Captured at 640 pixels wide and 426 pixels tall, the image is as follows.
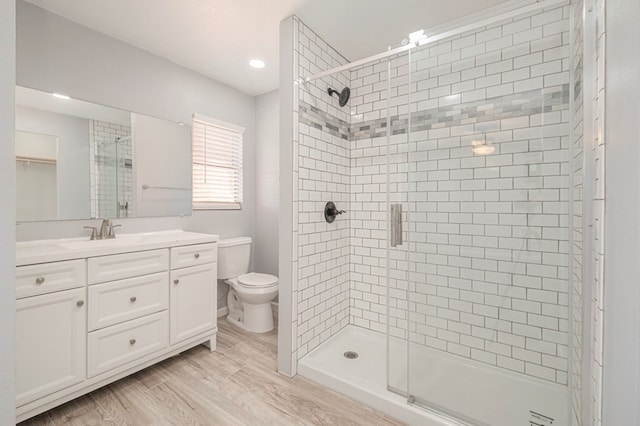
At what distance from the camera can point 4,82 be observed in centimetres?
76

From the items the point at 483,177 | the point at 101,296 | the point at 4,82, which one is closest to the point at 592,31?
the point at 483,177

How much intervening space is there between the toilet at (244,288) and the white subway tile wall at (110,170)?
0.90 meters

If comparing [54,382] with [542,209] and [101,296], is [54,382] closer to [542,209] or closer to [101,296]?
[101,296]

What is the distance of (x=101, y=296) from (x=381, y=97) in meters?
2.55

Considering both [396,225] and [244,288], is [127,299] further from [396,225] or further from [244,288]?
[396,225]

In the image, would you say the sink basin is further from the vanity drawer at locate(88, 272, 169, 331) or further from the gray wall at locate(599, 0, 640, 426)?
the gray wall at locate(599, 0, 640, 426)

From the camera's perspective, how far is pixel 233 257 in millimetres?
2797

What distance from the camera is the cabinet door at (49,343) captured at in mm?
1384

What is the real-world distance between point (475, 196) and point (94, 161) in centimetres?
275

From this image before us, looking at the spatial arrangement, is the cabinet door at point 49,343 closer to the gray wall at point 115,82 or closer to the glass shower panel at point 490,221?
the gray wall at point 115,82

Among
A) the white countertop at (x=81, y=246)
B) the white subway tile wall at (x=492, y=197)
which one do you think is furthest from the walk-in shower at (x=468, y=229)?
the white countertop at (x=81, y=246)

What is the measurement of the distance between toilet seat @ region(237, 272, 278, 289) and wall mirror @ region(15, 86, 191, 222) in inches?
33.3

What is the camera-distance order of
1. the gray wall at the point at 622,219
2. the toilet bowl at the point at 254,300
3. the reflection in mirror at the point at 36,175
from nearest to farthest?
the gray wall at the point at 622,219, the reflection in mirror at the point at 36,175, the toilet bowl at the point at 254,300

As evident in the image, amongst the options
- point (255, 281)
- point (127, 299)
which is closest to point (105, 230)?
point (127, 299)
